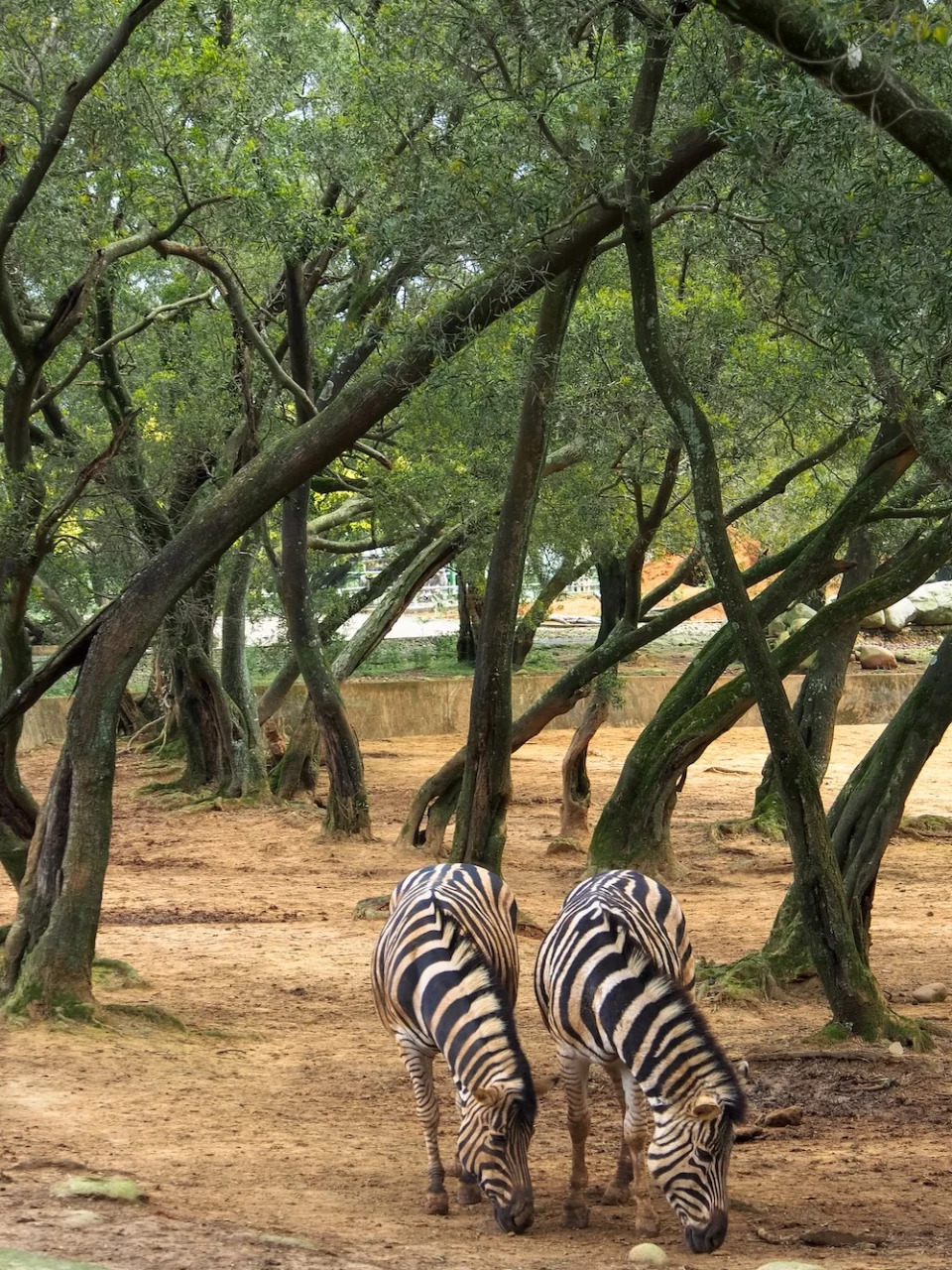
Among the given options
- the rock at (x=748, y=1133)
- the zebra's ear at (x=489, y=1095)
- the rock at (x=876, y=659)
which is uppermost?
the rock at (x=876, y=659)

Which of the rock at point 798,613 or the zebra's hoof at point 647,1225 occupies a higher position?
the rock at point 798,613

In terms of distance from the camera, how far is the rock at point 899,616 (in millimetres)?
35281

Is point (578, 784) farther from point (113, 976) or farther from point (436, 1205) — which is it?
point (436, 1205)

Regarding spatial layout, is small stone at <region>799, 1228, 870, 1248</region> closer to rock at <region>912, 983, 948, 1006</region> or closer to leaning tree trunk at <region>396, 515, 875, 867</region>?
rock at <region>912, 983, 948, 1006</region>

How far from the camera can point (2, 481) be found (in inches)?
459

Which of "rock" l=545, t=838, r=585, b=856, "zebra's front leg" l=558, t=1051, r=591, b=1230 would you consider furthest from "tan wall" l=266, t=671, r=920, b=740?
"zebra's front leg" l=558, t=1051, r=591, b=1230

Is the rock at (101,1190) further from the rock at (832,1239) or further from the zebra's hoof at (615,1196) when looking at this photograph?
the rock at (832,1239)

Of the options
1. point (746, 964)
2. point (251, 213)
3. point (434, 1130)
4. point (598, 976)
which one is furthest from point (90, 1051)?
point (251, 213)

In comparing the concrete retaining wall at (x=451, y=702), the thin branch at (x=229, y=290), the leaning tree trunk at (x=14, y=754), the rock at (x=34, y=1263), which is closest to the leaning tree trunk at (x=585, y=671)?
the thin branch at (x=229, y=290)

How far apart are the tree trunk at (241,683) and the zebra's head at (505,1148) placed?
46.8 feet

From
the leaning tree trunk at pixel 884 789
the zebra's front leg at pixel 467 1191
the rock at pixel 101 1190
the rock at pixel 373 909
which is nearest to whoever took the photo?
the rock at pixel 101 1190

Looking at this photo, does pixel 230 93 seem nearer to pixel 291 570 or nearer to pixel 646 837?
pixel 291 570

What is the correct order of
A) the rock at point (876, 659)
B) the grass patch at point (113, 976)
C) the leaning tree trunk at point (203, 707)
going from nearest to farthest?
the grass patch at point (113, 976), the leaning tree trunk at point (203, 707), the rock at point (876, 659)

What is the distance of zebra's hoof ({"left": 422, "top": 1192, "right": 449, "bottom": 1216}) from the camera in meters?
5.91
